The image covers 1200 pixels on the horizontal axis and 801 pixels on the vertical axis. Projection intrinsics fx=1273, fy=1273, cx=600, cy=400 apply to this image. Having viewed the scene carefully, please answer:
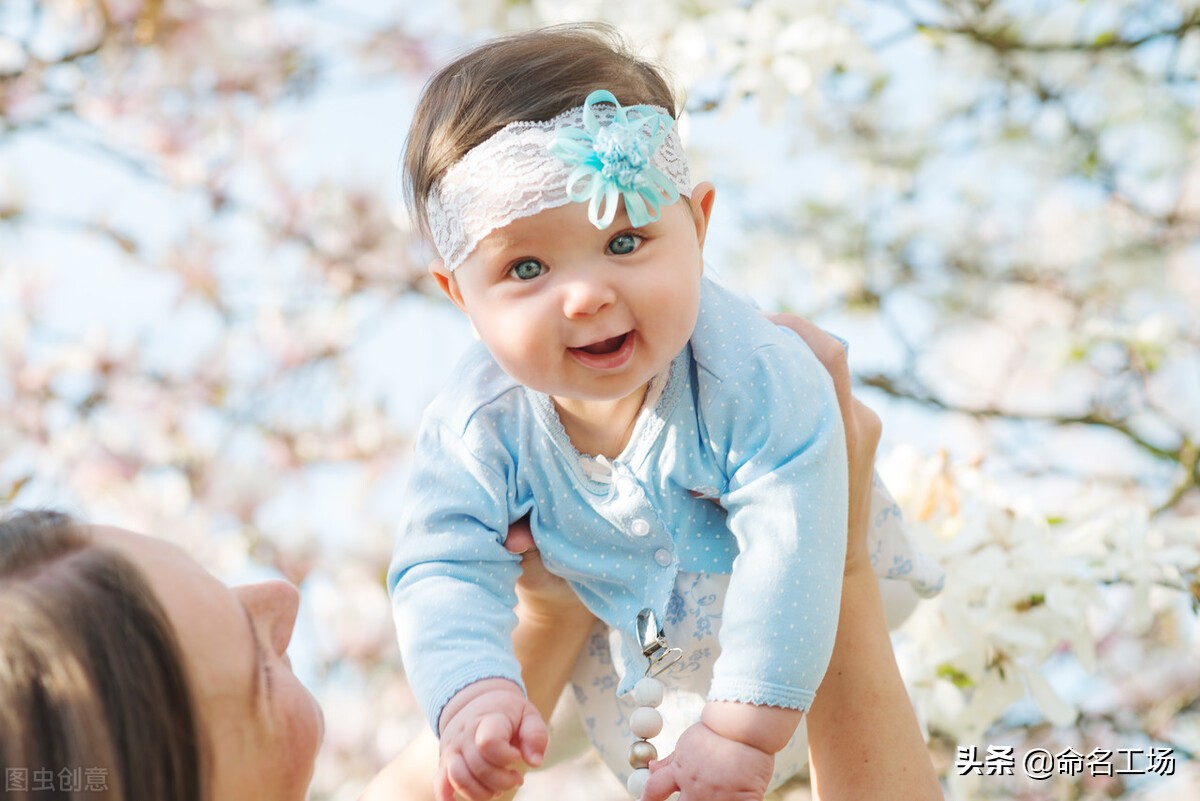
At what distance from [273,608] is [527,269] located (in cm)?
40

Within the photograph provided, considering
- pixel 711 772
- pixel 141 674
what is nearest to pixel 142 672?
pixel 141 674

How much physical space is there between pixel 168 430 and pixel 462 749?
3.29 m

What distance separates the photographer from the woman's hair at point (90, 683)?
36.1 inches

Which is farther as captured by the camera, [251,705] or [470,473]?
[470,473]

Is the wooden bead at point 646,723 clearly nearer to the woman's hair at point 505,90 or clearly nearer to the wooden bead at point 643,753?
the wooden bead at point 643,753

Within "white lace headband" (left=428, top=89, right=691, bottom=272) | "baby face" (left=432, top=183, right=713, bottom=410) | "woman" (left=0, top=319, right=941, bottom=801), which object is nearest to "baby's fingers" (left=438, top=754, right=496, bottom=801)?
"woman" (left=0, top=319, right=941, bottom=801)

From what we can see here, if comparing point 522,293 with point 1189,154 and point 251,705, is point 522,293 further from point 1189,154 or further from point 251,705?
point 1189,154

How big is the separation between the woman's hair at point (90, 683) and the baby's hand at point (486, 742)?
0.24 m

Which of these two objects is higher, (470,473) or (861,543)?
(470,473)

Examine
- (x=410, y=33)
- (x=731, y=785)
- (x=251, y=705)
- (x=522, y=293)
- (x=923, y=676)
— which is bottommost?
(x=923, y=676)

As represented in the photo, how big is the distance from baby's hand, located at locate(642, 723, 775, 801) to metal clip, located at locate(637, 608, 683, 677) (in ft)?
0.58

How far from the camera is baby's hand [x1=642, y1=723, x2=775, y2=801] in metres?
1.13

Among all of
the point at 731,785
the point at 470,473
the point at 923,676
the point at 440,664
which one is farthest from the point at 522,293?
the point at 923,676

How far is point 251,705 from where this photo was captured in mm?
1094
